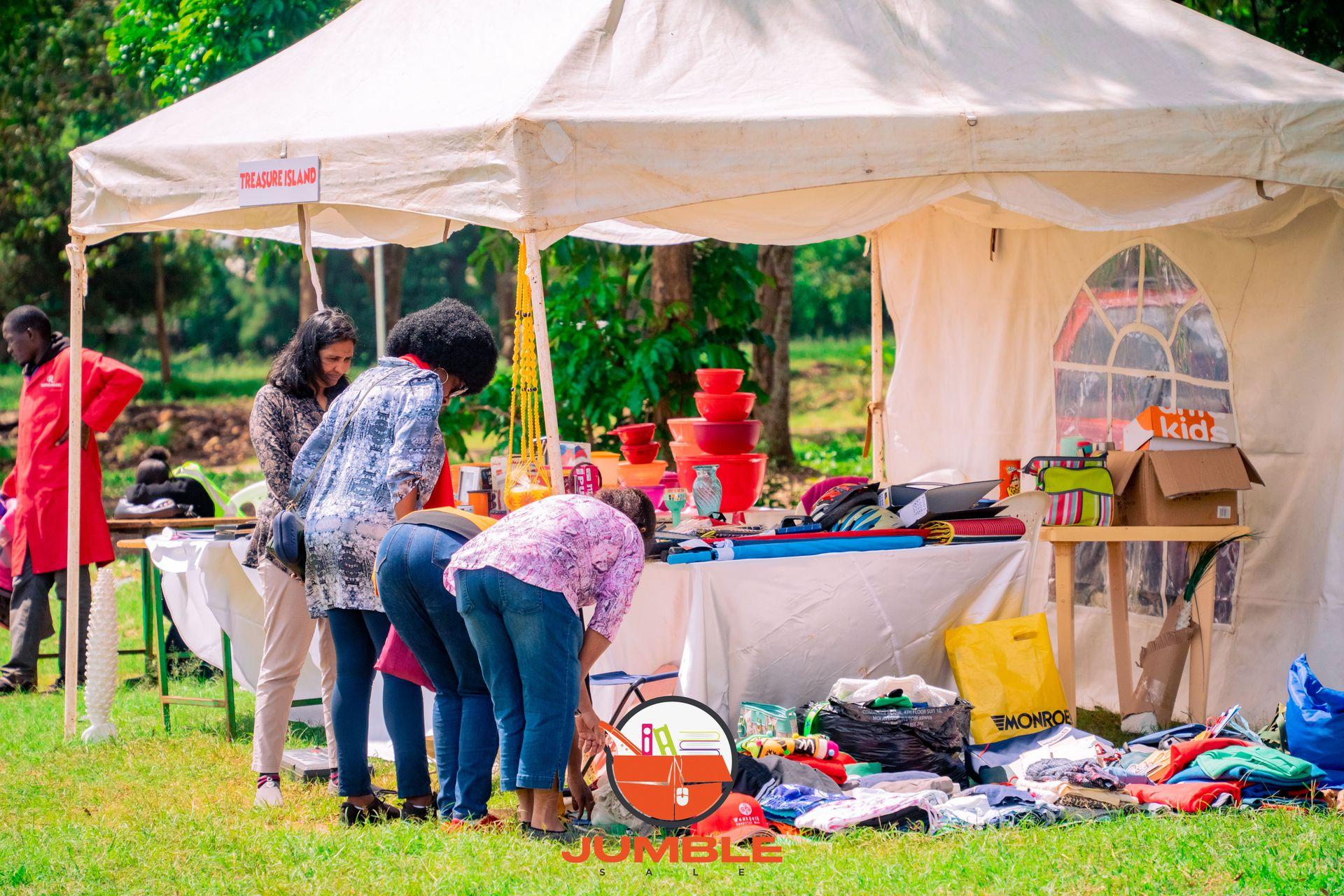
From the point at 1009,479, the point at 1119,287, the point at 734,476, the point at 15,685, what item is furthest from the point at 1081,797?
the point at 15,685

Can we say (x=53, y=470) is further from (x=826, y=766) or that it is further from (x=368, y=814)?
(x=826, y=766)

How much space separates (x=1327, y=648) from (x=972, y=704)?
1.36 metres

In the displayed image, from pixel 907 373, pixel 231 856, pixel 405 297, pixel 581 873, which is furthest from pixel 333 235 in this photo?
pixel 405 297

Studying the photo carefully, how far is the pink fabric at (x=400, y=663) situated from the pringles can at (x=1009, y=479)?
2.65m

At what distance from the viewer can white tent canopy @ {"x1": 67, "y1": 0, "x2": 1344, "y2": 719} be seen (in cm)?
441

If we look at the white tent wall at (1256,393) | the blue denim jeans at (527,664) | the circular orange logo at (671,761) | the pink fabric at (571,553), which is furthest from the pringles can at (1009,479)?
the blue denim jeans at (527,664)

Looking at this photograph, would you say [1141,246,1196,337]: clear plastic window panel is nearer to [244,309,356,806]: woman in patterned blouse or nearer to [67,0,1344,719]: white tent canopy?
[67,0,1344,719]: white tent canopy

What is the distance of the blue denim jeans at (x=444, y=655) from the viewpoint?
3.92 meters

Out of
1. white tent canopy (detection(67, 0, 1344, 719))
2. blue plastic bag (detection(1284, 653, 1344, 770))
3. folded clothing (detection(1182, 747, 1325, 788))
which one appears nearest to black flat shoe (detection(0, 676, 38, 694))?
white tent canopy (detection(67, 0, 1344, 719))

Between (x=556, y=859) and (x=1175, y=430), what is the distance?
9.89 feet

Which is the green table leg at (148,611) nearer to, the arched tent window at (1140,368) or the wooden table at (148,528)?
the wooden table at (148,528)

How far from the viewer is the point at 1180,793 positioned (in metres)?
4.22

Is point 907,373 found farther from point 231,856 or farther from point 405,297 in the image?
point 405,297

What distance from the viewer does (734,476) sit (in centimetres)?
619
